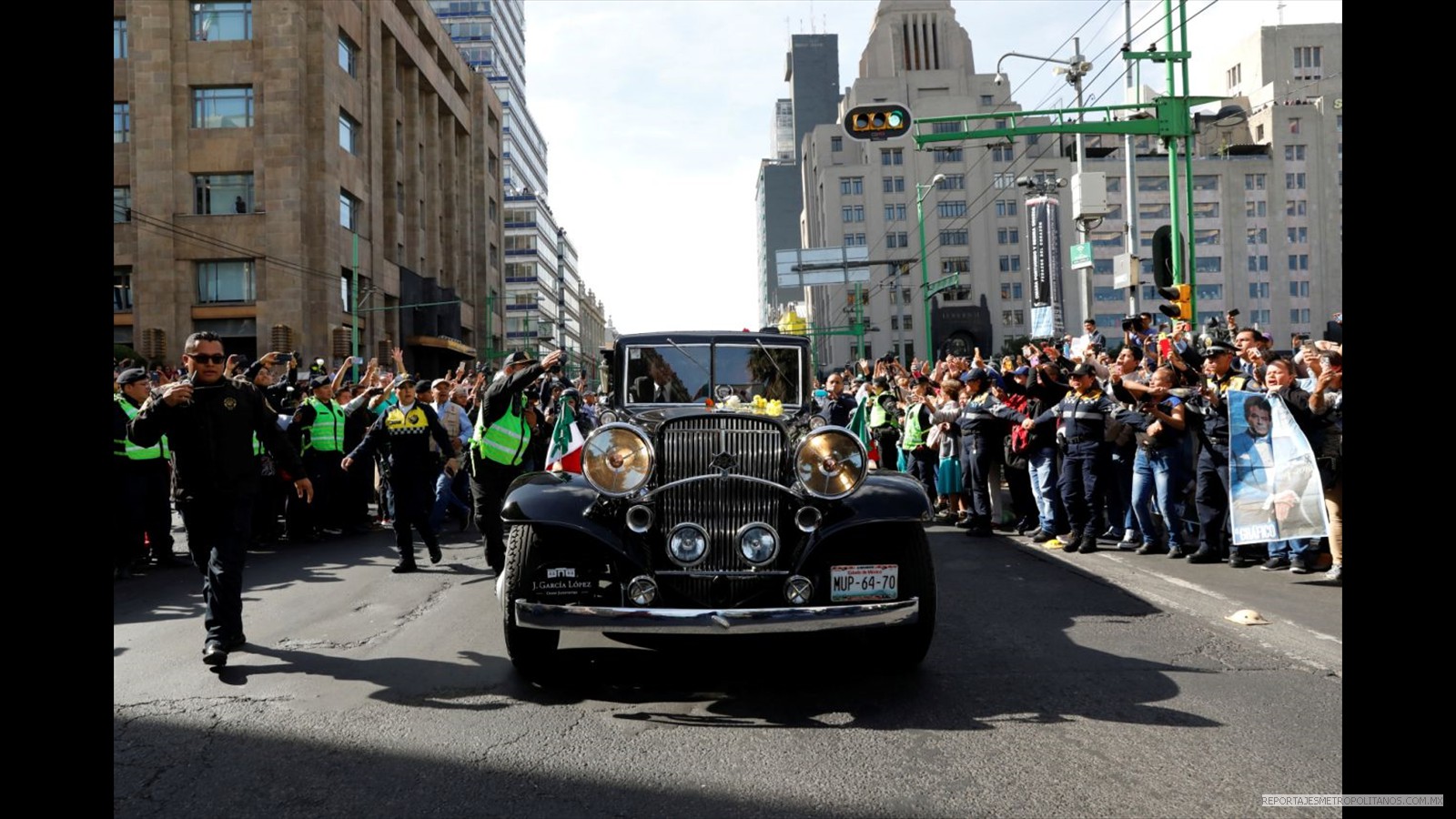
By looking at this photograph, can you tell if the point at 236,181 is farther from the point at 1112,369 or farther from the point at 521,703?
the point at 521,703

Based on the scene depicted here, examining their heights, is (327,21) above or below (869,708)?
above

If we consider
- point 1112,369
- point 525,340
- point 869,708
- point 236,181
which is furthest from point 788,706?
point 525,340

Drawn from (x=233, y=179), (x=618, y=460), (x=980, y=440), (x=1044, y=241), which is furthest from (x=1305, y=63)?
(x=618, y=460)

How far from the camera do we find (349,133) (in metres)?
43.8

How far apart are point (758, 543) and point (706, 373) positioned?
8.85 feet

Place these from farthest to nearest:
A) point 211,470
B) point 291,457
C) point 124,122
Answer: point 124,122 < point 291,457 < point 211,470

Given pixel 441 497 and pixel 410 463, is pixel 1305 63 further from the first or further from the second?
pixel 410 463

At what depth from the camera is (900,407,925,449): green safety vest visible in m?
13.2

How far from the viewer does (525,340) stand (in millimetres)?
93562

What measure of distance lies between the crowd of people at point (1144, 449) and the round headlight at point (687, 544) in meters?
3.31

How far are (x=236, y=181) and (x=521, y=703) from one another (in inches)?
1599

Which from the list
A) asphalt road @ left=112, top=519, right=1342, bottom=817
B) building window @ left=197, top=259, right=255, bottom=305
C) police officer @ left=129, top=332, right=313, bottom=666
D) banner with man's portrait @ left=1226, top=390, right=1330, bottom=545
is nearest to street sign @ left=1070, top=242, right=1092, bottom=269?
banner with man's portrait @ left=1226, top=390, right=1330, bottom=545
